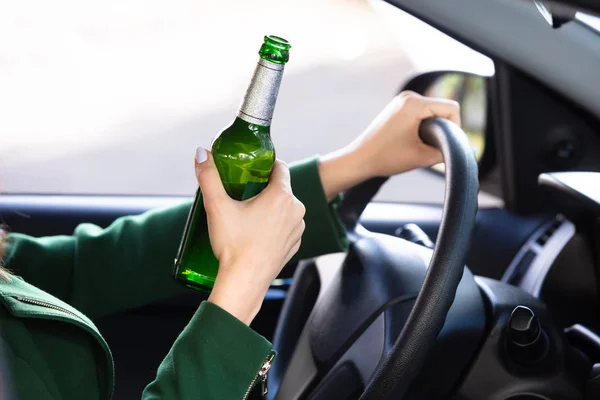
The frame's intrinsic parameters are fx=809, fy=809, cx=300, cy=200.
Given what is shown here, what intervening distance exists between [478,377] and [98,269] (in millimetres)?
623

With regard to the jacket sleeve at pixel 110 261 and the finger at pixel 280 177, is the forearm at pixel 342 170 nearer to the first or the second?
the jacket sleeve at pixel 110 261

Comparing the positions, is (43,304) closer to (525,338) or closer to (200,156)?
(200,156)

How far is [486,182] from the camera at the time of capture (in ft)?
5.94

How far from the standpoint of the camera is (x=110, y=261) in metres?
1.28

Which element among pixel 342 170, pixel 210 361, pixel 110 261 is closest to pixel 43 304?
pixel 210 361

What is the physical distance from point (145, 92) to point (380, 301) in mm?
1878

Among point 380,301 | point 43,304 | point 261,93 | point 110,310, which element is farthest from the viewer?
point 110,310

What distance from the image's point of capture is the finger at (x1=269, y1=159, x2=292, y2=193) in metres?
0.88

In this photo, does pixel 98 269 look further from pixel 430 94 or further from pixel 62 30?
pixel 62 30

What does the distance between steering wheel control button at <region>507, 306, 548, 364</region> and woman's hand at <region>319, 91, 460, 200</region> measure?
0.29 meters

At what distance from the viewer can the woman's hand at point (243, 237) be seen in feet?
2.72

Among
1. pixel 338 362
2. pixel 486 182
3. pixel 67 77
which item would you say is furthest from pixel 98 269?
pixel 67 77

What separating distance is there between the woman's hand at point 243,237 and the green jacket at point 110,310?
3cm

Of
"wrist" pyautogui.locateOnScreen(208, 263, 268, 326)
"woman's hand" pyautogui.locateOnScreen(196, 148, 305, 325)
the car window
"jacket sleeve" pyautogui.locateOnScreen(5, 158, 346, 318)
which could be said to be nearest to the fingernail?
"woman's hand" pyautogui.locateOnScreen(196, 148, 305, 325)
